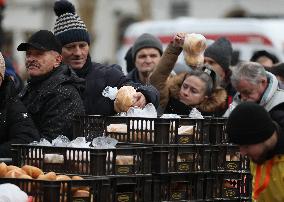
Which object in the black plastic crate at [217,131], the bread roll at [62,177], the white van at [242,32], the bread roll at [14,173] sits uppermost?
the white van at [242,32]

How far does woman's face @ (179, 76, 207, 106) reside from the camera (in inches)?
400

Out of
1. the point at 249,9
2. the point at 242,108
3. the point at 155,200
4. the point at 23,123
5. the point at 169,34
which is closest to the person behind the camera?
the point at 242,108

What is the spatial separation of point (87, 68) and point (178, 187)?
204cm

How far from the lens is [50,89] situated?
863 centimetres

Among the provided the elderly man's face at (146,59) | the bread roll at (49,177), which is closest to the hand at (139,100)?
the bread roll at (49,177)

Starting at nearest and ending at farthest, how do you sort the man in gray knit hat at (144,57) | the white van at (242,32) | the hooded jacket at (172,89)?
1. the hooded jacket at (172,89)
2. the man in gray knit hat at (144,57)
3. the white van at (242,32)

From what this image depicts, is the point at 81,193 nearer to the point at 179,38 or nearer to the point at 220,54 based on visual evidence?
the point at 179,38

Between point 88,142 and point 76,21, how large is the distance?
2375 millimetres

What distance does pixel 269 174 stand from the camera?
7.20m

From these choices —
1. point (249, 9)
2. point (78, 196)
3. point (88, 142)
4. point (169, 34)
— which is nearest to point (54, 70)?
point (88, 142)

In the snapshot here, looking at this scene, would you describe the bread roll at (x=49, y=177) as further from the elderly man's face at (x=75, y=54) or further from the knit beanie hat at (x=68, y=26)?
the knit beanie hat at (x=68, y=26)

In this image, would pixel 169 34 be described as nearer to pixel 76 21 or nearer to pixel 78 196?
pixel 76 21

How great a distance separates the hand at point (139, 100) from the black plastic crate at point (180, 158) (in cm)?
70

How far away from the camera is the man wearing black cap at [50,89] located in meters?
8.48
